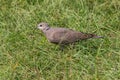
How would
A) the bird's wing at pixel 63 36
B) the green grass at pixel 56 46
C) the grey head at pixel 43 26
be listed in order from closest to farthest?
the green grass at pixel 56 46 < the bird's wing at pixel 63 36 < the grey head at pixel 43 26

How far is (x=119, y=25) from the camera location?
22.9ft

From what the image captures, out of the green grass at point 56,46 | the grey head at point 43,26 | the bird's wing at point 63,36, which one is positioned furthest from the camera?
the grey head at point 43,26

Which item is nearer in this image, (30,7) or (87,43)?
(87,43)

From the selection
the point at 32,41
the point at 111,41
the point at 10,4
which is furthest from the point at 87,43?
the point at 10,4

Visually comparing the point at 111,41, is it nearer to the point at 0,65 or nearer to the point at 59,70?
the point at 59,70

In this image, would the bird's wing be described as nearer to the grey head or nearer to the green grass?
the green grass

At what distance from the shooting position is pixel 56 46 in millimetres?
6492

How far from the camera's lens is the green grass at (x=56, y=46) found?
5.85 m

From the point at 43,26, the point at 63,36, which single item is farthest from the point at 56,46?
the point at 43,26

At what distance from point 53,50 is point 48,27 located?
0.42m

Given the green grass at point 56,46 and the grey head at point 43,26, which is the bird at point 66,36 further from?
the grey head at point 43,26

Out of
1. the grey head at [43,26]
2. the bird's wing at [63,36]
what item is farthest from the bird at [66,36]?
the grey head at [43,26]

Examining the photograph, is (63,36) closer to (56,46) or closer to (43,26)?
(56,46)

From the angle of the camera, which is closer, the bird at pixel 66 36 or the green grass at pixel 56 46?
the green grass at pixel 56 46
